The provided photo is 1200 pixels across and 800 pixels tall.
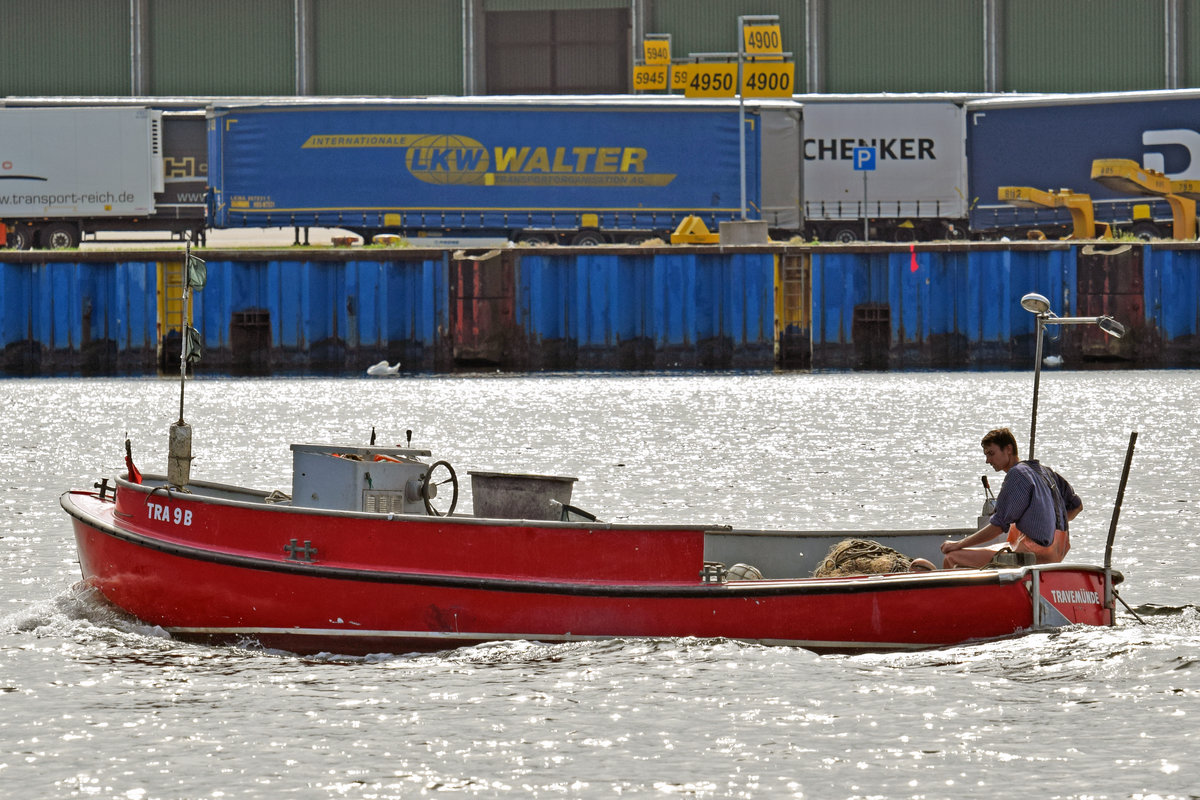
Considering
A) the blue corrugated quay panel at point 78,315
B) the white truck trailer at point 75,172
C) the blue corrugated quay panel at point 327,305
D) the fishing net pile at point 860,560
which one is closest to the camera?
the fishing net pile at point 860,560

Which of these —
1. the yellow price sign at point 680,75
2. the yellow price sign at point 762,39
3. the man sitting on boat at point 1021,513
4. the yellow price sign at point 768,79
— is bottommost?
the man sitting on boat at point 1021,513

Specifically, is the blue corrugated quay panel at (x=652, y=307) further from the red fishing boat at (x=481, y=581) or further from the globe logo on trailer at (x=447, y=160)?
the red fishing boat at (x=481, y=581)

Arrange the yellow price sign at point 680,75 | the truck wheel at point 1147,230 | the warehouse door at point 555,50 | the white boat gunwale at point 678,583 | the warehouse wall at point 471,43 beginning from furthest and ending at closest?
the warehouse door at point 555,50
the warehouse wall at point 471,43
the truck wheel at point 1147,230
the yellow price sign at point 680,75
the white boat gunwale at point 678,583

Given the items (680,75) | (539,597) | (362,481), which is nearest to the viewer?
(539,597)

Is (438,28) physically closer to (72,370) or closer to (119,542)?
(72,370)

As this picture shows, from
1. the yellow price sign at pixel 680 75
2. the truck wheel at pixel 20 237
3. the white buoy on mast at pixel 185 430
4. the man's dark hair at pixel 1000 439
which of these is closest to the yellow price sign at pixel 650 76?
the yellow price sign at pixel 680 75

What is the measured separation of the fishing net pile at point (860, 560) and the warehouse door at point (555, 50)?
46162mm

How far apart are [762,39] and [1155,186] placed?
11.3 metres

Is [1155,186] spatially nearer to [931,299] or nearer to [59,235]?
[931,299]

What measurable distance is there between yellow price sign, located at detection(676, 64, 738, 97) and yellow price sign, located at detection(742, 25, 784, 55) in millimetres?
689

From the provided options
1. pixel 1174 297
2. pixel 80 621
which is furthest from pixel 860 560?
pixel 1174 297

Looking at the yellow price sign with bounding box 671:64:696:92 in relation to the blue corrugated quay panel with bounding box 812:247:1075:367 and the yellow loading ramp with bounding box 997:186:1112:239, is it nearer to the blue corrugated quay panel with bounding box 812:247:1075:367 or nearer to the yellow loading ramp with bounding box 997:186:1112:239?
the blue corrugated quay panel with bounding box 812:247:1075:367

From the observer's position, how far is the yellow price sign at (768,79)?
4184 centimetres

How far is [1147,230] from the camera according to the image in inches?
1702
